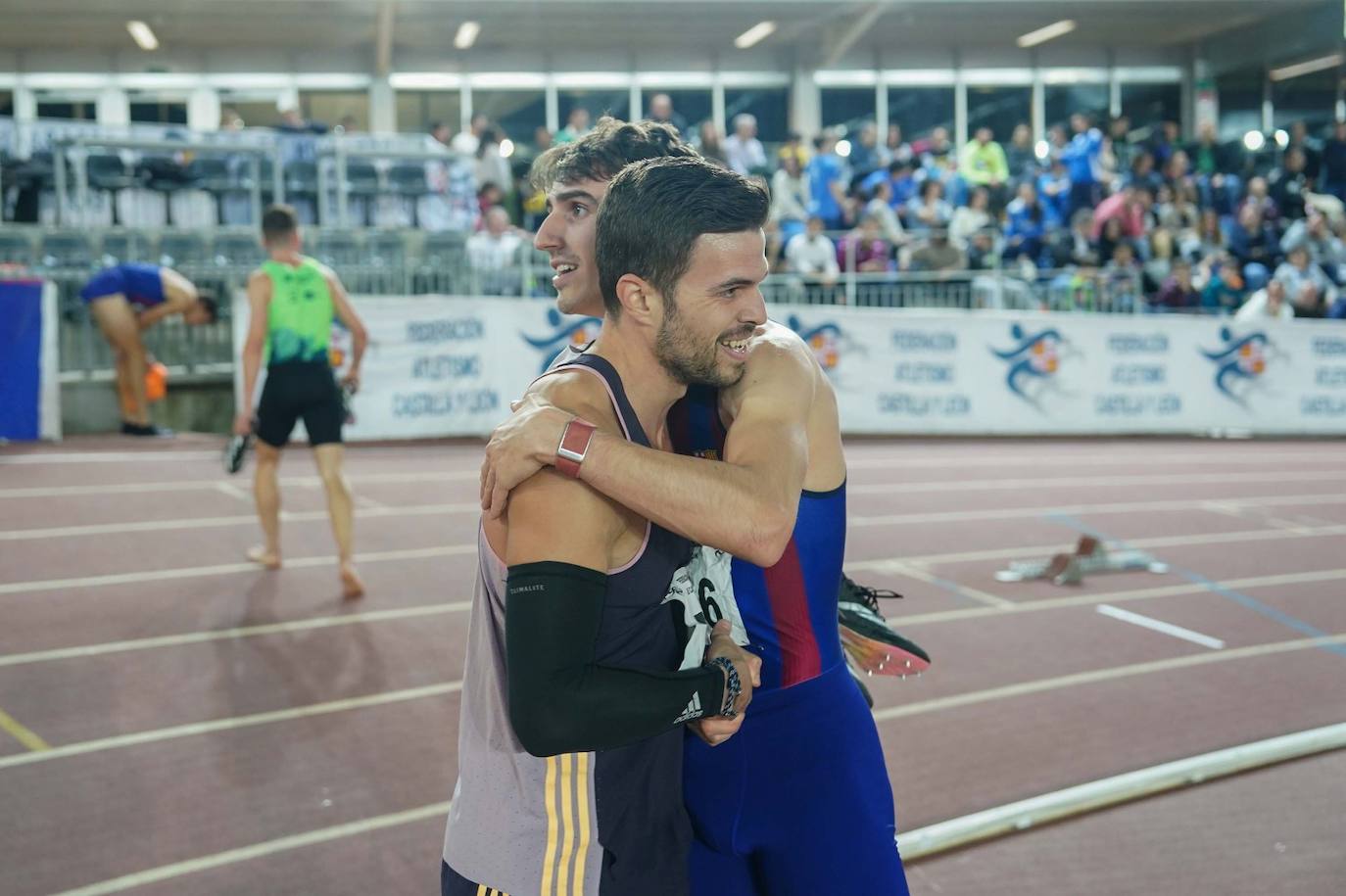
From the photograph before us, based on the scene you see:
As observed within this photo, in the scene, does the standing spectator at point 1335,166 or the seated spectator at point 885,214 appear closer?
the seated spectator at point 885,214

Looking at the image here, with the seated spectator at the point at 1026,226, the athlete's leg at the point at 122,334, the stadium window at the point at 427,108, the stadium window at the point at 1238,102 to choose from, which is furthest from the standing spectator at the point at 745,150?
the stadium window at the point at 1238,102

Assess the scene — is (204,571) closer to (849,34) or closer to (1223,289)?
(1223,289)

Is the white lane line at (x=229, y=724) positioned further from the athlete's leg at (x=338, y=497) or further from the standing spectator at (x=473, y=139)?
the standing spectator at (x=473, y=139)

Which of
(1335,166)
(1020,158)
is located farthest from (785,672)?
(1020,158)

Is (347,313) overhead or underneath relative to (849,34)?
underneath

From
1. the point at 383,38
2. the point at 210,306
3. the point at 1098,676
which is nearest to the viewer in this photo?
the point at 1098,676

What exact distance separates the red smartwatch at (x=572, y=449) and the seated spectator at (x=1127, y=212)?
18.4 meters

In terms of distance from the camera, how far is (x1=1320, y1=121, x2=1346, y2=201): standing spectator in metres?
23.0

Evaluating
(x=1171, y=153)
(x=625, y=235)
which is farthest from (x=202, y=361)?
(x=1171, y=153)

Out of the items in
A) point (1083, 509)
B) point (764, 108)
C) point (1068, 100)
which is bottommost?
point (1083, 509)

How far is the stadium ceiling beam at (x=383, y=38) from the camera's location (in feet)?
75.0

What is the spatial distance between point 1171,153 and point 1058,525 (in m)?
14.5

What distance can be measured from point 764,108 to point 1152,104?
363 inches

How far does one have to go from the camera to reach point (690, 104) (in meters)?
28.1
